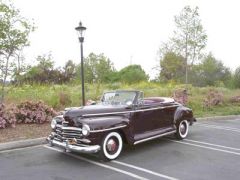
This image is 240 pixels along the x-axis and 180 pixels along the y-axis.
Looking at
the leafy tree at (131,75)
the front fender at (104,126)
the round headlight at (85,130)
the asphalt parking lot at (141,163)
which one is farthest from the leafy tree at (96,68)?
the round headlight at (85,130)

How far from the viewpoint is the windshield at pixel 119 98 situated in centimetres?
879

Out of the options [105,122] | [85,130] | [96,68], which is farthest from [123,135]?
[96,68]

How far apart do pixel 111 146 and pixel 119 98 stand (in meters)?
1.58

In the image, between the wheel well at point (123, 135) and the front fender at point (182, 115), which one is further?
the front fender at point (182, 115)

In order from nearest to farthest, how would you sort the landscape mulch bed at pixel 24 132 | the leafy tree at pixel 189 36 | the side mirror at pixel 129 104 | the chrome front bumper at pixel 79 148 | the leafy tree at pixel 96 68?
the chrome front bumper at pixel 79 148 < the side mirror at pixel 129 104 < the landscape mulch bed at pixel 24 132 < the leafy tree at pixel 189 36 < the leafy tree at pixel 96 68

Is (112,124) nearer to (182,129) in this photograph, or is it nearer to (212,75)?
(182,129)

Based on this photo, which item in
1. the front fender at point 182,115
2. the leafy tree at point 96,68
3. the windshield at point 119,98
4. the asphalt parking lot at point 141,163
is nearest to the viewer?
the asphalt parking lot at point 141,163

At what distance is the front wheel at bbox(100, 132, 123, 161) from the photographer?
25.0 ft

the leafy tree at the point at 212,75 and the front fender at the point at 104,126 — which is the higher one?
the leafy tree at the point at 212,75

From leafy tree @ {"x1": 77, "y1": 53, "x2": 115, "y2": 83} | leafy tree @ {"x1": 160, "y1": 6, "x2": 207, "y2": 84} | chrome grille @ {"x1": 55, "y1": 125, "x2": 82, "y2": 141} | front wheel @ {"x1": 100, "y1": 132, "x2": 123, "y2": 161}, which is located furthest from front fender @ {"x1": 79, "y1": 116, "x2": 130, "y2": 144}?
leafy tree @ {"x1": 77, "y1": 53, "x2": 115, "y2": 83}

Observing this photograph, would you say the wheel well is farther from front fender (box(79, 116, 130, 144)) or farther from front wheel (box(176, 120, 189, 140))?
front wheel (box(176, 120, 189, 140))

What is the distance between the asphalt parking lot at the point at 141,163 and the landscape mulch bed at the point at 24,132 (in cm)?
88

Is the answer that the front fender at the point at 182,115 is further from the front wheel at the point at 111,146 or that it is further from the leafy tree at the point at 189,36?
the leafy tree at the point at 189,36

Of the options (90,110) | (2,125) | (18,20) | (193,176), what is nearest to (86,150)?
(90,110)
